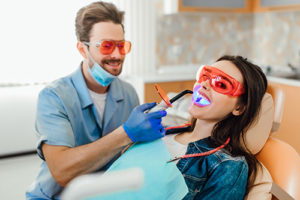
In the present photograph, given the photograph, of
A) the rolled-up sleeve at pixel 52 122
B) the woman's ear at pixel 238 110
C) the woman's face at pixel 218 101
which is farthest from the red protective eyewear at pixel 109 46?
the woman's ear at pixel 238 110

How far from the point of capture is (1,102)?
2.83 m

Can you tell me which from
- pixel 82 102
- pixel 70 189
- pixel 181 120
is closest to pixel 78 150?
pixel 82 102

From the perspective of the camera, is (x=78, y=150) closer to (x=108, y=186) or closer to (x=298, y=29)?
(x=108, y=186)

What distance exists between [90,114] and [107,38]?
385 mm

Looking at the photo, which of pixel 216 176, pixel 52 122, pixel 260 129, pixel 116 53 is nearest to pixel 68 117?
pixel 52 122

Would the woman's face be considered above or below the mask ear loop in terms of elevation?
below

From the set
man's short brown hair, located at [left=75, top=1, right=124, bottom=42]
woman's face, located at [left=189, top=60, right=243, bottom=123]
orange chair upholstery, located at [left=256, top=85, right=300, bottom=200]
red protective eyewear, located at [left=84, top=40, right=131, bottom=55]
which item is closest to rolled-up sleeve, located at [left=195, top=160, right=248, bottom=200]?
orange chair upholstery, located at [left=256, top=85, right=300, bottom=200]

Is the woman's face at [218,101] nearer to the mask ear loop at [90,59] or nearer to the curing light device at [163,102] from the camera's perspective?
the curing light device at [163,102]

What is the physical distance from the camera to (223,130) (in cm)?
127

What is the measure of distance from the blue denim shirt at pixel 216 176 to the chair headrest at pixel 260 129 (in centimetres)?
9

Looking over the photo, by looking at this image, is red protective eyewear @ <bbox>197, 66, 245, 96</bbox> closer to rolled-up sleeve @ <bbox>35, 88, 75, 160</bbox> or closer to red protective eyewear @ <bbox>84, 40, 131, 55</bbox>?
red protective eyewear @ <bbox>84, 40, 131, 55</bbox>

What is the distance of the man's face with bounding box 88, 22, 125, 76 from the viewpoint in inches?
→ 54.6

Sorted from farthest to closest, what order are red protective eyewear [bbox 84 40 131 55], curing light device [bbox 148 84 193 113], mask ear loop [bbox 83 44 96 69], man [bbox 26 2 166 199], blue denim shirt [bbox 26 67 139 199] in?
mask ear loop [bbox 83 44 96 69] < red protective eyewear [bbox 84 40 131 55] < blue denim shirt [bbox 26 67 139 199] < man [bbox 26 2 166 199] < curing light device [bbox 148 84 193 113]

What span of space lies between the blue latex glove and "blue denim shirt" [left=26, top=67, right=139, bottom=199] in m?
0.32
